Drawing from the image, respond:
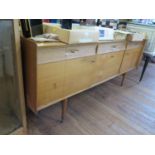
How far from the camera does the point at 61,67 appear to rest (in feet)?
4.08

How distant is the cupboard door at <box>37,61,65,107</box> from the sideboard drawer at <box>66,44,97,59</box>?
0.10 metres

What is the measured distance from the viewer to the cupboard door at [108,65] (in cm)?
165

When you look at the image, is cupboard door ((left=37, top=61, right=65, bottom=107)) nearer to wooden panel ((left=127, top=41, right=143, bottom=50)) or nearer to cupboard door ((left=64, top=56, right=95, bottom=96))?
cupboard door ((left=64, top=56, right=95, bottom=96))

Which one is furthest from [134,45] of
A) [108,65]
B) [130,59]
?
[108,65]

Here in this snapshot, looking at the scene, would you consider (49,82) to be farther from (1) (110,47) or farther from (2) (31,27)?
(1) (110,47)

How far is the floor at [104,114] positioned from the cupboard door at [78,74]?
35cm

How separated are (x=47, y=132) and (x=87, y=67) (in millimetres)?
729

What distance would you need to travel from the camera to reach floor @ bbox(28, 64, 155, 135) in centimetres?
151

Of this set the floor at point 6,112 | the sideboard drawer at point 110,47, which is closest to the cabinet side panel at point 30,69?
the floor at point 6,112

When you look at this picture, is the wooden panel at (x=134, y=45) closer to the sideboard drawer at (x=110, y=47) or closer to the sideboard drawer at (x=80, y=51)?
the sideboard drawer at (x=110, y=47)
